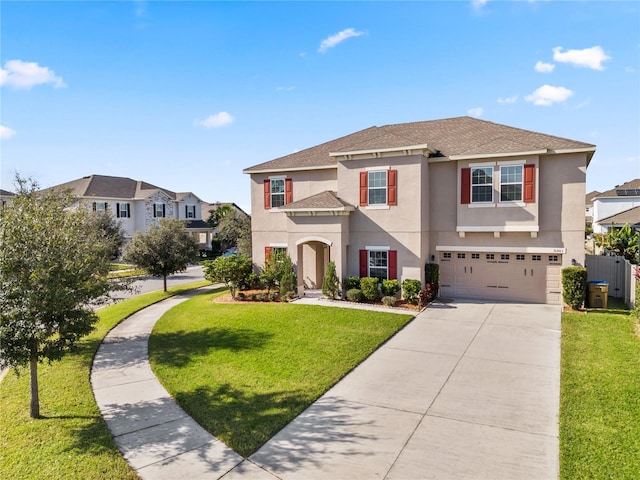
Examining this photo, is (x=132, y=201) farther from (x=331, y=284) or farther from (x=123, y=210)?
(x=331, y=284)

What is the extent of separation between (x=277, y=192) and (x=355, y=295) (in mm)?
7321

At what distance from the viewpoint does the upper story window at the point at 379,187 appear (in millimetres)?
17375

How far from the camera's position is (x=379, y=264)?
17891 mm

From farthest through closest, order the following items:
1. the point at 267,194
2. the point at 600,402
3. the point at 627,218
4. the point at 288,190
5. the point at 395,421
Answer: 1. the point at 627,218
2. the point at 267,194
3. the point at 288,190
4. the point at 600,402
5. the point at 395,421

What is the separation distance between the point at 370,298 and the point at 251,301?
535 cm

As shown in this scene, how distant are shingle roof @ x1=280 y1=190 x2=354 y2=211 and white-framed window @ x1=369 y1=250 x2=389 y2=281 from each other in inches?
95.4

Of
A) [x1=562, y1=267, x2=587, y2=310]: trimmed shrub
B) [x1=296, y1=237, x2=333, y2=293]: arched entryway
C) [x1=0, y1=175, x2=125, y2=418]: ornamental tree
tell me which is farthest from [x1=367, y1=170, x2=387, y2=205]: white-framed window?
[x1=0, y1=175, x2=125, y2=418]: ornamental tree

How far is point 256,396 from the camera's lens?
8648 mm

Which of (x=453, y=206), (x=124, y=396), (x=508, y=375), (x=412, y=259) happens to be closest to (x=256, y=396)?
(x=124, y=396)

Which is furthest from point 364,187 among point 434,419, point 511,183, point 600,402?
point 600,402

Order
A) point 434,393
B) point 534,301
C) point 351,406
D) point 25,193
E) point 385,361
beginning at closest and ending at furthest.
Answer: point 351,406 → point 434,393 → point 25,193 → point 385,361 → point 534,301

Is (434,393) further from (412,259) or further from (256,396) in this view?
(412,259)

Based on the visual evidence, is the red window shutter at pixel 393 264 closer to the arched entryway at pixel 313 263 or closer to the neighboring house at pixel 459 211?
the neighboring house at pixel 459 211

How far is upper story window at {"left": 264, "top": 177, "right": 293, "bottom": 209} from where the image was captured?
20703mm
